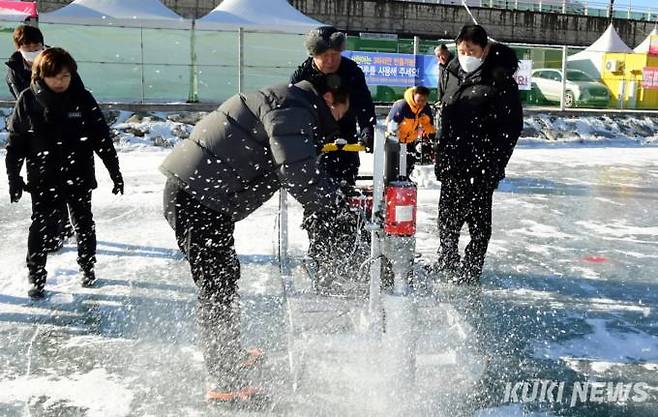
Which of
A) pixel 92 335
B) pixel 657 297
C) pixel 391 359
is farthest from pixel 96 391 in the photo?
pixel 657 297

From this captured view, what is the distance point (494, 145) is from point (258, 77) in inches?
410

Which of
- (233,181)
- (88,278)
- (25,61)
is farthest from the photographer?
(25,61)

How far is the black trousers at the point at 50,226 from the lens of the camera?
383 centimetres

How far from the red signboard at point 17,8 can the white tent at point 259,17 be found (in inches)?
122

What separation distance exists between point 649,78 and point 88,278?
Answer: 55.5ft

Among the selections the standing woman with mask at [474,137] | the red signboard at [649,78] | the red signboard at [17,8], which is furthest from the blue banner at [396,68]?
the standing woman with mask at [474,137]

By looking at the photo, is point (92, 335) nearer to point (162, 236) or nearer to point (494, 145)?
point (162, 236)

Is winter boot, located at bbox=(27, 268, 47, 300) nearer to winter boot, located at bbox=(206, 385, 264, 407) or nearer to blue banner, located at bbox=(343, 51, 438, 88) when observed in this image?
winter boot, located at bbox=(206, 385, 264, 407)

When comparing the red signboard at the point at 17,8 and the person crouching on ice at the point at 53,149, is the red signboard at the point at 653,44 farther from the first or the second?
the person crouching on ice at the point at 53,149

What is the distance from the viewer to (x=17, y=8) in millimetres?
11586

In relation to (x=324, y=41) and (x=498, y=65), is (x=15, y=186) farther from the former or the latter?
(x=498, y=65)

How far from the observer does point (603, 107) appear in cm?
1708

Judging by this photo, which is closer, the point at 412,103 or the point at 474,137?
the point at 474,137

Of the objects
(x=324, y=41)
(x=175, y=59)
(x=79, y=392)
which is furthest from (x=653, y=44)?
(x=79, y=392)
